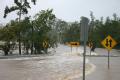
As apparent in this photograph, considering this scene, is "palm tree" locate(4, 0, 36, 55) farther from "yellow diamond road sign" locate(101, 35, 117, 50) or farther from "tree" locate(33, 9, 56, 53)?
"yellow diamond road sign" locate(101, 35, 117, 50)

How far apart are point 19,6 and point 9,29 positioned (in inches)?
130

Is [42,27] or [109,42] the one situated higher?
[42,27]

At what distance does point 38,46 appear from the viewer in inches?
1922

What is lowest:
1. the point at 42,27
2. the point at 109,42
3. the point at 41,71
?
the point at 41,71

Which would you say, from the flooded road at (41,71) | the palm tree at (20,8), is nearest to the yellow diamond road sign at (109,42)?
the flooded road at (41,71)

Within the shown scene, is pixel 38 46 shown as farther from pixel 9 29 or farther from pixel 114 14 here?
pixel 114 14

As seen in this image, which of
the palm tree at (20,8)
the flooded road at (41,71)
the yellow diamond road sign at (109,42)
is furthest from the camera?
the palm tree at (20,8)

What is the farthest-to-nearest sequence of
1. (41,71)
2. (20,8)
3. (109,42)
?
1. (20,8)
2. (109,42)
3. (41,71)

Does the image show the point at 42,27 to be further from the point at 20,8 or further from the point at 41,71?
the point at 41,71

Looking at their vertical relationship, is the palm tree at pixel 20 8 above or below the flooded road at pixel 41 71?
above

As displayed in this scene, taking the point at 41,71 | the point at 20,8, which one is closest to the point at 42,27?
the point at 20,8


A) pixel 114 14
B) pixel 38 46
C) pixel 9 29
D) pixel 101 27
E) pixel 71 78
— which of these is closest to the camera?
pixel 71 78

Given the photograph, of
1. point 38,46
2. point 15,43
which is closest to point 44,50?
point 38,46

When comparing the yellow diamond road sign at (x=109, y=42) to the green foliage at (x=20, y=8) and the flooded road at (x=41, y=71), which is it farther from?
the green foliage at (x=20, y=8)
